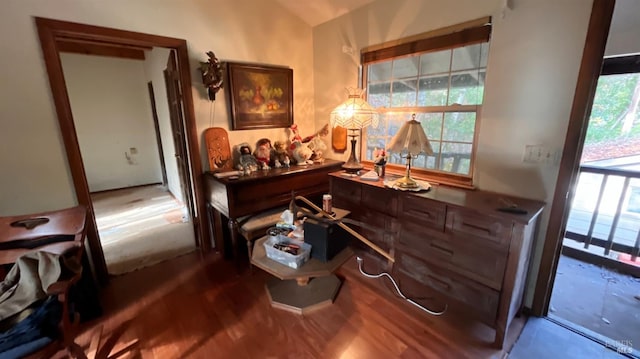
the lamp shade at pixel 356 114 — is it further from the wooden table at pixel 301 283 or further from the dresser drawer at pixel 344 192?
the wooden table at pixel 301 283

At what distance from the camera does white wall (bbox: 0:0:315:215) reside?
1.69 meters

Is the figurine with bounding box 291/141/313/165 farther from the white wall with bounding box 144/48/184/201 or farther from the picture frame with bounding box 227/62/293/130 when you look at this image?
the white wall with bounding box 144/48/184/201

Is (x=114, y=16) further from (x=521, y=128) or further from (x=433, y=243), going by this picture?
(x=521, y=128)

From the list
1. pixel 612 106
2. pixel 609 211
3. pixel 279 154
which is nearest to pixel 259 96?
pixel 279 154

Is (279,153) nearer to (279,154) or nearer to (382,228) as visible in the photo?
(279,154)

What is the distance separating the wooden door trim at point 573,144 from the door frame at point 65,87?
2705 millimetres

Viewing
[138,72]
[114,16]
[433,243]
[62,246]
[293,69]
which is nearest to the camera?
[62,246]

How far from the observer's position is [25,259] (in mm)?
1341

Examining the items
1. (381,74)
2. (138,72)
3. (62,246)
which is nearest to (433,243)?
(381,74)

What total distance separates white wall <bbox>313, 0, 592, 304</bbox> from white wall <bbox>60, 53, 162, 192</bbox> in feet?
16.0

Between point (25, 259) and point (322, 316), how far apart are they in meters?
1.67

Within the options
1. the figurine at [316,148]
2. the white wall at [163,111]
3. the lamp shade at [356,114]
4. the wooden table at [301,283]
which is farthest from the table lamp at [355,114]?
the white wall at [163,111]

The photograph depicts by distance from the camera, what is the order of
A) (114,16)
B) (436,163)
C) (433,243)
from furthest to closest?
1. (436,163)
2. (114,16)
3. (433,243)

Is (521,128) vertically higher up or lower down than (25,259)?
higher up
